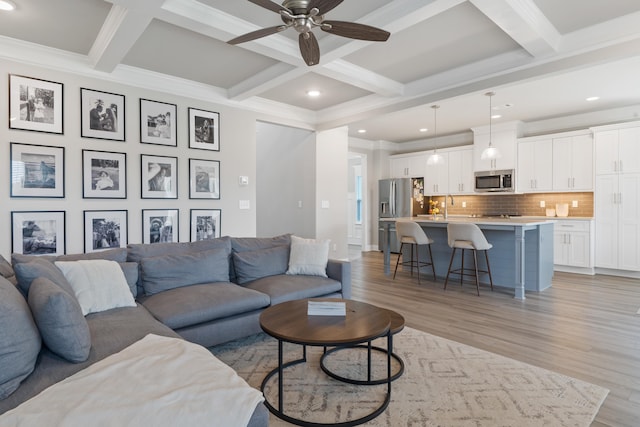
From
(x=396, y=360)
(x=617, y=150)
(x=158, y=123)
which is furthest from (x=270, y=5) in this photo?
(x=617, y=150)

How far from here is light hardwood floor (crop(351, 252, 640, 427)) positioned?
2.36 m

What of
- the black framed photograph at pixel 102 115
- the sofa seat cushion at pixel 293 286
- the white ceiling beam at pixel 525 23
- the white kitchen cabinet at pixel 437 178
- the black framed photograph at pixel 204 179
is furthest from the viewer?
the white kitchen cabinet at pixel 437 178

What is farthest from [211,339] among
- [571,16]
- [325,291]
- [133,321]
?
[571,16]

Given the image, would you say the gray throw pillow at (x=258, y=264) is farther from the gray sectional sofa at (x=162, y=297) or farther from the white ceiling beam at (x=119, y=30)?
the white ceiling beam at (x=119, y=30)

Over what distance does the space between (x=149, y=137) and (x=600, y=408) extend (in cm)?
479

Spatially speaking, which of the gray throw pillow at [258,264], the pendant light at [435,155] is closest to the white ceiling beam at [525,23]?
the pendant light at [435,155]

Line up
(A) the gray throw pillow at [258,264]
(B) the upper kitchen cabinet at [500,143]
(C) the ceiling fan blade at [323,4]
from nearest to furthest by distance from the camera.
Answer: (C) the ceiling fan blade at [323,4]
(A) the gray throw pillow at [258,264]
(B) the upper kitchen cabinet at [500,143]

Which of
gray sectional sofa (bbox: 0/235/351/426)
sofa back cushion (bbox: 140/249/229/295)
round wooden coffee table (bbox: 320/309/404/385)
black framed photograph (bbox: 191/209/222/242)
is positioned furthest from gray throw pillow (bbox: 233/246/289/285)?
black framed photograph (bbox: 191/209/222/242)

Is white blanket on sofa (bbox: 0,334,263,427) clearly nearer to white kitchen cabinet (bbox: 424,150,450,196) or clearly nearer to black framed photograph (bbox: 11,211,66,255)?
black framed photograph (bbox: 11,211,66,255)

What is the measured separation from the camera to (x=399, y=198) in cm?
824

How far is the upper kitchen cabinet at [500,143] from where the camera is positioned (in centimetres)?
665

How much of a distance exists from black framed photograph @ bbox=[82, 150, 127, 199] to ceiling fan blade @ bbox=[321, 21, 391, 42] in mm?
2990

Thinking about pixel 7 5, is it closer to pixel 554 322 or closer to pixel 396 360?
pixel 396 360

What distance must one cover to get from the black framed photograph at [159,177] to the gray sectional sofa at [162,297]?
4.79 ft
